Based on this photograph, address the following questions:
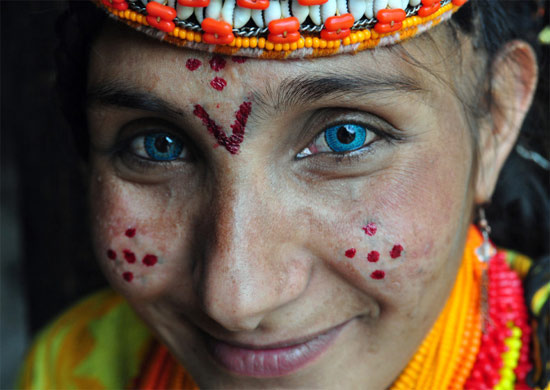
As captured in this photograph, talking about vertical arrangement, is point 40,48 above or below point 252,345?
above

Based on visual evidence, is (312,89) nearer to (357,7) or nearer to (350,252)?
(357,7)

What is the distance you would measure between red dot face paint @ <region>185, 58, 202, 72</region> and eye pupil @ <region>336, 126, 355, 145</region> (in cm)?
28

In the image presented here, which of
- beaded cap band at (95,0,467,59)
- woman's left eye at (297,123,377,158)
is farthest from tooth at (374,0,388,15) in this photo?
woman's left eye at (297,123,377,158)

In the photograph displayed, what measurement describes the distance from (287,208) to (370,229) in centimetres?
16

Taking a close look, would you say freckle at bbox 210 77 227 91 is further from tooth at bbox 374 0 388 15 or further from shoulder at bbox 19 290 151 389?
→ shoulder at bbox 19 290 151 389

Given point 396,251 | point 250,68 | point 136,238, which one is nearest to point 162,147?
point 136,238

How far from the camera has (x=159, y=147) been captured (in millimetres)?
1272

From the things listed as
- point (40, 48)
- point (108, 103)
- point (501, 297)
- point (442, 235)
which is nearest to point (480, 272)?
point (501, 297)

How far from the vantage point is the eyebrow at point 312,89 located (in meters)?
1.06

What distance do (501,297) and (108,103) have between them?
0.98 metres

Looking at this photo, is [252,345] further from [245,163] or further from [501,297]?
[501,297]

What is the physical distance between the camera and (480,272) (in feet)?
4.97

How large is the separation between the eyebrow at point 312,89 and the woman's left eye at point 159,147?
245mm

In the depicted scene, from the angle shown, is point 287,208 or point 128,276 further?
point 128,276
